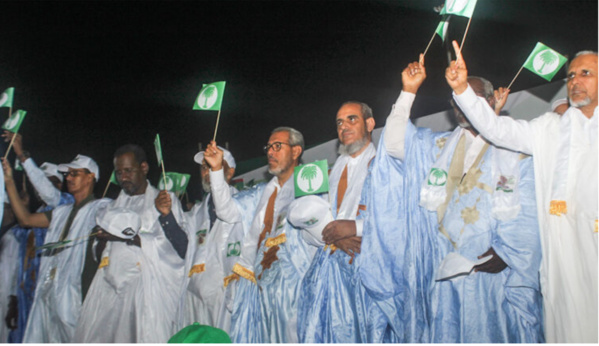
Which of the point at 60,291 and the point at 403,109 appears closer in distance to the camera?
the point at 403,109

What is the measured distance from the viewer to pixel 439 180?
328cm

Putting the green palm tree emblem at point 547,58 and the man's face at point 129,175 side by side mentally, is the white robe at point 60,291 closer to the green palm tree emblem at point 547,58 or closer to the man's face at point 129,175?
the man's face at point 129,175

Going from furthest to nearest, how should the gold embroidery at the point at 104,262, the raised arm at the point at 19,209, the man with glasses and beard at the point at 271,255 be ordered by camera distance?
the raised arm at the point at 19,209 < the gold embroidery at the point at 104,262 < the man with glasses and beard at the point at 271,255

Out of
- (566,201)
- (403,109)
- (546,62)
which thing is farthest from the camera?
(546,62)

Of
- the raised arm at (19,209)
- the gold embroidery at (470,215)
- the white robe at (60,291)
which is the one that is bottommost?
the white robe at (60,291)

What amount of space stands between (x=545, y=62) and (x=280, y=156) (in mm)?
2132

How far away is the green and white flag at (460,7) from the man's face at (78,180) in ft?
13.6

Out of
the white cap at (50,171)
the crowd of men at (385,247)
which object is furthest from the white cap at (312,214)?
the white cap at (50,171)

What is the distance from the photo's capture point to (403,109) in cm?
328

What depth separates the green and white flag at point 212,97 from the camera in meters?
4.29

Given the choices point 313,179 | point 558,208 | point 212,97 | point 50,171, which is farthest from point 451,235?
point 50,171

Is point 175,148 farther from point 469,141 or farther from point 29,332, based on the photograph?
point 469,141

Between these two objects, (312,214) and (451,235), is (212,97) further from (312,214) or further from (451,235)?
(451,235)

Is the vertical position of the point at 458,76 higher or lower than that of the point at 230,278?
higher
